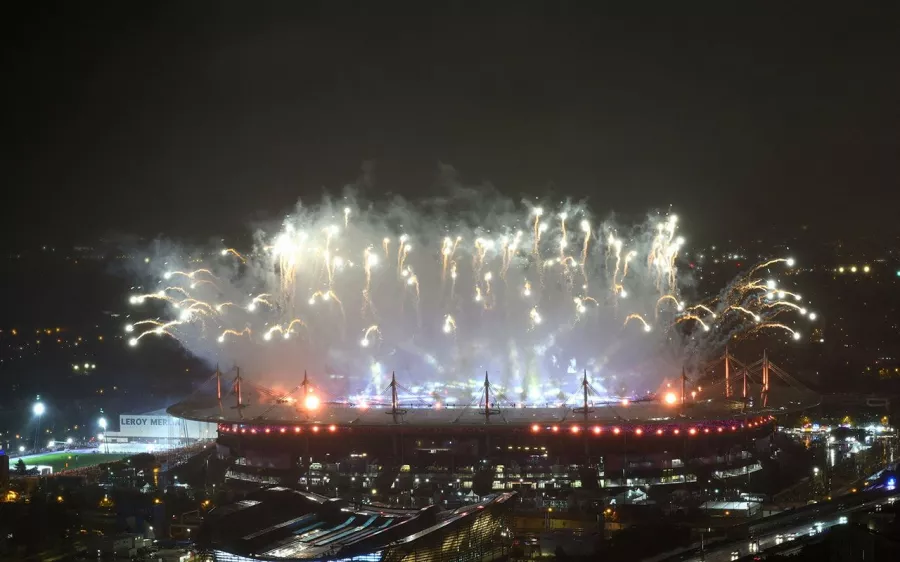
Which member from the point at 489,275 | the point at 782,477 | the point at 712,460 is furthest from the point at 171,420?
the point at 782,477

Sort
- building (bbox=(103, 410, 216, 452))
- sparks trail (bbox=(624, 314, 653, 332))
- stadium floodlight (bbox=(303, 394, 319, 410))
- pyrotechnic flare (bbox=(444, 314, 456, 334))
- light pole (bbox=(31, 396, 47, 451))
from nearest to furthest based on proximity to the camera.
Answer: stadium floodlight (bbox=(303, 394, 319, 410)), building (bbox=(103, 410, 216, 452)), sparks trail (bbox=(624, 314, 653, 332)), light pole (bbox=(31, 396, 47, 451)), pyrotechnic flare (bbox=(444, 314, 456, 334))

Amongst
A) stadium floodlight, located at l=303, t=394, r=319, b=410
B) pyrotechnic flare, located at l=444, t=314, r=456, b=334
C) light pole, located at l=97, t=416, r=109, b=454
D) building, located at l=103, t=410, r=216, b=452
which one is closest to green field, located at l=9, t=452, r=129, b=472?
light pole, located at l=97, t=416, r=109, b=454

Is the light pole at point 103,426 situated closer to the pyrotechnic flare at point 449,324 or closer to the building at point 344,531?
the pyrotechnic flare at point 449,324

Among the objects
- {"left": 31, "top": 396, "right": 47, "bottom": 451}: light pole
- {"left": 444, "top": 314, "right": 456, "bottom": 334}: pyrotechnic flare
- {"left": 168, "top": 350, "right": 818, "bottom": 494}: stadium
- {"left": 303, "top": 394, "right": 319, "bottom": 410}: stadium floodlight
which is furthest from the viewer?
{"left": 444, "top": 314, "right": 456, "bottom": 334}: pyrotechnic flare

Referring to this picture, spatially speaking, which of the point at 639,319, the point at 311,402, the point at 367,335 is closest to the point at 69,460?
the point at 311,402

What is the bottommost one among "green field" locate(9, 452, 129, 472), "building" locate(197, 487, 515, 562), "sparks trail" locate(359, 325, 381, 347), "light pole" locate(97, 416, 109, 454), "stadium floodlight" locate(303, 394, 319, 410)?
"green field" locate(9, 452, 129, 472)

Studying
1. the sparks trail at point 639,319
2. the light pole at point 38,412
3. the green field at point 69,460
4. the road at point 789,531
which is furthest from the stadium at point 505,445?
the light pole at point 38,412

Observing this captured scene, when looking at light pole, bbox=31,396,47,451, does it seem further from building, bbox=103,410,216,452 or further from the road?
the road

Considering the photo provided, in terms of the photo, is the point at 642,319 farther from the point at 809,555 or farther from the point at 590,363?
the point at 809,555
